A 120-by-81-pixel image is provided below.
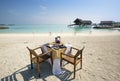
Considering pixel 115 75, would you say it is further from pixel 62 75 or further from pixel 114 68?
pixel 62 75

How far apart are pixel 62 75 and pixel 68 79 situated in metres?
0.32

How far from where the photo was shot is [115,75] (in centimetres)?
359

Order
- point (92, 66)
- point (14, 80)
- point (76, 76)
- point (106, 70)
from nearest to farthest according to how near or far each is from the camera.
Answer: point (14, 80) < point (76, 76) < point (106, 70) < point (92, 66)

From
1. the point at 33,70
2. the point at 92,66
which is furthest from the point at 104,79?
the point at 33,70

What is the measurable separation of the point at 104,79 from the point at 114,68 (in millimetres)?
1120

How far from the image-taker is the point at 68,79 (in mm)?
3365

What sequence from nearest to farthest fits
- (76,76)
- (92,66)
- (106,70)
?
(76,76) → (106,70) → (92,66)

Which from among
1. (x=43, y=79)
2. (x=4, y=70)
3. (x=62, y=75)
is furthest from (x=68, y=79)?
(x=4, y=70)

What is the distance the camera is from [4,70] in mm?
4012

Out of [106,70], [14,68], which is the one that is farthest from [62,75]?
[14,68]

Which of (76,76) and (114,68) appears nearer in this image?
(76,76)

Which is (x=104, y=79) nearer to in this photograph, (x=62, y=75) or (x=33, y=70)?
(x=62, y=75)

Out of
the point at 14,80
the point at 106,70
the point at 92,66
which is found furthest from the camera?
the point at 92,66

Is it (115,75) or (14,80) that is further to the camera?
(115,75)
